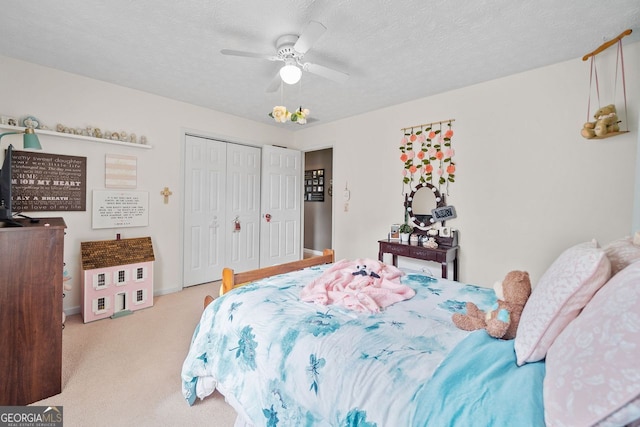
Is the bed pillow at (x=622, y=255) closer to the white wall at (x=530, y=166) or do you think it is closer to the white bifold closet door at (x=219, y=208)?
the white wall at (x=530, y=166)

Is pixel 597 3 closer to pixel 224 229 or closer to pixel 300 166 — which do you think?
pixel 300 166

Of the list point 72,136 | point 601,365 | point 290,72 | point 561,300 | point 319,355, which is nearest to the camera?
point 601,365

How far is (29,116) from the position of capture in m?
2.66

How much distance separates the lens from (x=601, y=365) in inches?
23.6

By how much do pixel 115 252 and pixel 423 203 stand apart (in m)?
3.51

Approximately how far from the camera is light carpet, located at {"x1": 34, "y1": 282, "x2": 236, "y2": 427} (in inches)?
62.6

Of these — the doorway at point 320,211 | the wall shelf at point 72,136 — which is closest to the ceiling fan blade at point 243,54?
the wall shelf at point 72,136

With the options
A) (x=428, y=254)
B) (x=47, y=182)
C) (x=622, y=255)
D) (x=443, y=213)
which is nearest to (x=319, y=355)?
(x=622, y=255)

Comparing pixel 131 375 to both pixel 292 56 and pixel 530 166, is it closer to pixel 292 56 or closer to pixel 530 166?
pixel 292 56

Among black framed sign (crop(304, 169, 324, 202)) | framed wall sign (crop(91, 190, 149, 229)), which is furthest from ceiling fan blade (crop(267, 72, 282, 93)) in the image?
black framed sign (crop(304, 169, 324, 202))

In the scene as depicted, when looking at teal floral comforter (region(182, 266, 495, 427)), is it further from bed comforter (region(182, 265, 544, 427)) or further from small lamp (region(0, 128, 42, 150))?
small lamp (region(0, 128, 42, 150))

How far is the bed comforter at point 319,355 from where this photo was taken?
96 cm

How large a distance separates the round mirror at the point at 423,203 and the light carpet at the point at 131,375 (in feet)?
8.87

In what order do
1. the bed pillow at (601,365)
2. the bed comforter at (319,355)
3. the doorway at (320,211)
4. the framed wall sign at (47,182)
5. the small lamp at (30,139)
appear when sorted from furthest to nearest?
the doorway at (320,211) → the framed wall sign at (47,182) → the small lamp at (30,139) → the bed comforter at (319,355) → the bed pillow at (601,365)
